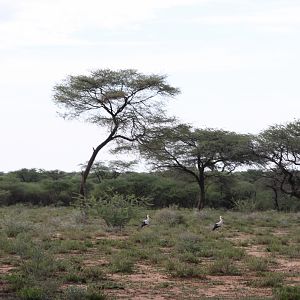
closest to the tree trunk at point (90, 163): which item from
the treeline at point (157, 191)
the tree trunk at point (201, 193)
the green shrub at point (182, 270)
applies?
the tree trunk at point (201, 193)

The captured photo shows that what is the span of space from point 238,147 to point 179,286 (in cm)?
2414

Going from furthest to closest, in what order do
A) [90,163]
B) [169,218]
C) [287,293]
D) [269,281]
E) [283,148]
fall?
[283,148], [90,163], [169,218], [269,281], [287,293]

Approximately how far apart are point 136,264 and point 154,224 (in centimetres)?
1003

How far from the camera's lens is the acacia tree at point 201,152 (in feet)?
107

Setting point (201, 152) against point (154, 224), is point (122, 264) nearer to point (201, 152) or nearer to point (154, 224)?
point (154, 224)

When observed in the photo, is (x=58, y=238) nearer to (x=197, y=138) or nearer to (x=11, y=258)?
(x=11, y=258)

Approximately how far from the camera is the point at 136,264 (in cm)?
1137

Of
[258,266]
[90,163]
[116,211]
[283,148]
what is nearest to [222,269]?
[258,266]

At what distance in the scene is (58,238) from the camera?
15.6 meters

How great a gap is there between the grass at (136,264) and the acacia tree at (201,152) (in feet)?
48.5

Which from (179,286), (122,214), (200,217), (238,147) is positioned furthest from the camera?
(238,147)

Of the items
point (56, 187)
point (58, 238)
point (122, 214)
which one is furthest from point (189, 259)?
point (56, 187)

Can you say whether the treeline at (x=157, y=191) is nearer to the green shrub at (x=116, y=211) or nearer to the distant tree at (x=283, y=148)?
the distant tree at (x=283, y=148)

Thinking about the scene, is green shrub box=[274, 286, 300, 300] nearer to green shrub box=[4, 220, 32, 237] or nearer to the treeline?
green shrub box=[4, 220, 32, 237]
